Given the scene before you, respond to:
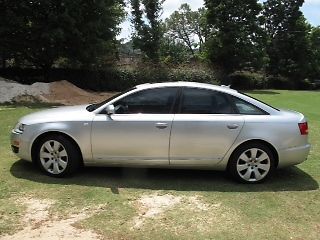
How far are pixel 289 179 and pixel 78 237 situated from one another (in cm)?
374

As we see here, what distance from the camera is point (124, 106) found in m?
6.58

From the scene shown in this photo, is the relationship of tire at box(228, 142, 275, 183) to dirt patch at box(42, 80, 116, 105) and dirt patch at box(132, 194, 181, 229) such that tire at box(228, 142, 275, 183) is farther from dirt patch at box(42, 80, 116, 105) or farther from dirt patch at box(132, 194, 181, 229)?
dirt patch at box(42, 80, 116, 105)

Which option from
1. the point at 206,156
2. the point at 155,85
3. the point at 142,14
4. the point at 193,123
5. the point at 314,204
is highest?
the point at 142,14

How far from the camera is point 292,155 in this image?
6.61 meters

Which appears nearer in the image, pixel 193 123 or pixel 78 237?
pixel 78 237

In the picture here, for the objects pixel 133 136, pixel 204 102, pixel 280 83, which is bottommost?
pixel 280 83

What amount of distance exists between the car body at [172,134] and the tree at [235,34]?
3344 cm

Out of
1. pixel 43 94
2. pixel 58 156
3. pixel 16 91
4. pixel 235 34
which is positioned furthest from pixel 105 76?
pixel 58 156

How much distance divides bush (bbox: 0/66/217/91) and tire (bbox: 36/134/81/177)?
20841 millimetres

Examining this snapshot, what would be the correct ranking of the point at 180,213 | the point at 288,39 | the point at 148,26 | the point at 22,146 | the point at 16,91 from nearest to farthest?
the point at 180,213, the point at 22,146, the point at 16,91, the point at 148,26, the point at 288,39

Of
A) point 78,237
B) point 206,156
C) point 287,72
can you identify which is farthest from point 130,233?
point 287,72

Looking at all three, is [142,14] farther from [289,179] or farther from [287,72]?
[289,179]

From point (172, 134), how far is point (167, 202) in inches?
43.7

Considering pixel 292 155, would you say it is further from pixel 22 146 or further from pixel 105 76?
pixel 105 76
